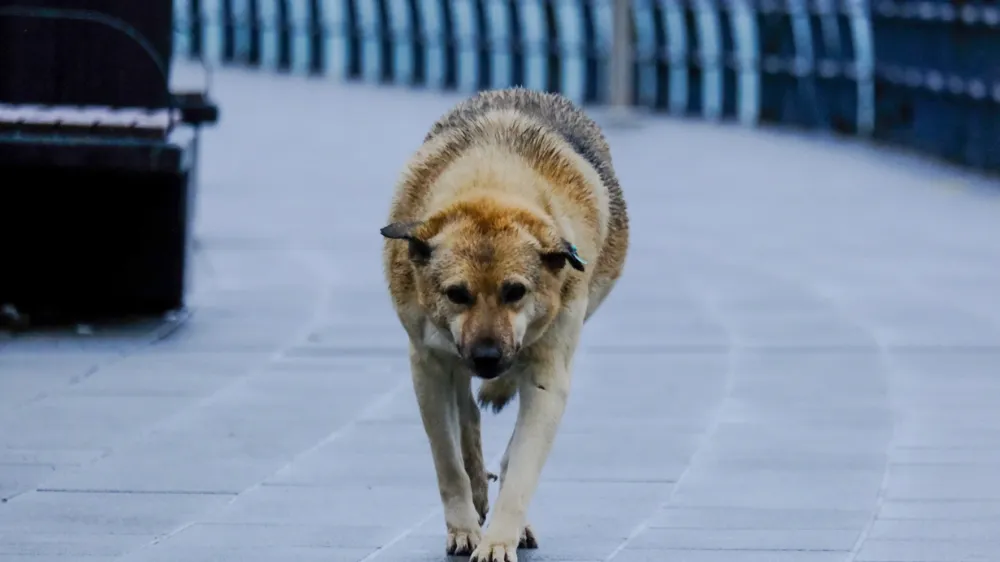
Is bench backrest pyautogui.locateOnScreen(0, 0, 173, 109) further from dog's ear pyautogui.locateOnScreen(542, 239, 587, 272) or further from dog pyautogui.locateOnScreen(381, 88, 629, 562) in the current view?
dog's ear pyautogui.locateOnScreen(542, 239, 587, 272)

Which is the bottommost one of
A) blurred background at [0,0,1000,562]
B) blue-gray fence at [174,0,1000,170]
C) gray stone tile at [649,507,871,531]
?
blue-gray fence at [174,0,1000,170]

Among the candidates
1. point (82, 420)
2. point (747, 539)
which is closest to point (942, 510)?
point (747, 539)

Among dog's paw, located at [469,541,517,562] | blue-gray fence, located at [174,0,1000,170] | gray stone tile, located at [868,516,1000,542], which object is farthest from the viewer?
blue-gray fence, located at [174,0,1000,170]

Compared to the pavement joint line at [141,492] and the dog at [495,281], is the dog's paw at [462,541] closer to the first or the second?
the dog at [495,281]

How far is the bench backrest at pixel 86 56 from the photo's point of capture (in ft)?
39.9

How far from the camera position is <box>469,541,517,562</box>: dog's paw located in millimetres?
6227

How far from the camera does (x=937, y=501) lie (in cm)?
737

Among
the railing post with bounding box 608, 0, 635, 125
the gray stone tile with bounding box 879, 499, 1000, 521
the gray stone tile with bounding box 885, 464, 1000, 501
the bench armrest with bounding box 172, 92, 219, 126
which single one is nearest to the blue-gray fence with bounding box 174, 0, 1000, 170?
the bench armrest with bounding box 172, 92, 219, 126

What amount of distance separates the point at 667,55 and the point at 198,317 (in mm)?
18848

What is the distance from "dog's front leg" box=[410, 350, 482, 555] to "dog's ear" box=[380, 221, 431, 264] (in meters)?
0.41

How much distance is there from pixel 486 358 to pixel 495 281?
219 millimetres

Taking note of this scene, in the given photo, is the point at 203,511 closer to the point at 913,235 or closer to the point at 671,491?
the point at 671,491

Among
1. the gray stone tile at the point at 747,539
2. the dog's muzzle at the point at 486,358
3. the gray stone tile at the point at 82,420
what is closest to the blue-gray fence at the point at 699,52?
the gray stone tile at the point at 82,420

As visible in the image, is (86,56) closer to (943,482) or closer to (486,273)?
(943,482)
